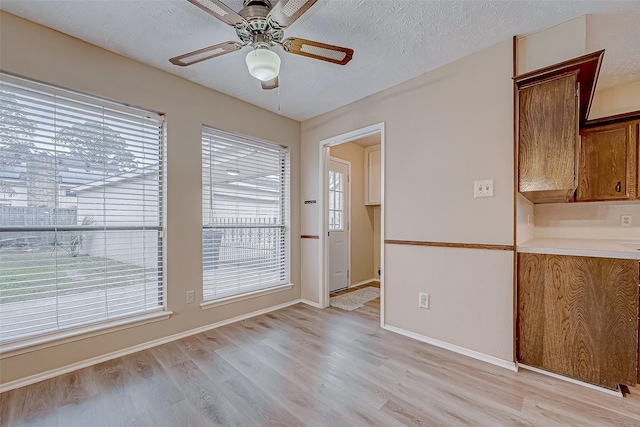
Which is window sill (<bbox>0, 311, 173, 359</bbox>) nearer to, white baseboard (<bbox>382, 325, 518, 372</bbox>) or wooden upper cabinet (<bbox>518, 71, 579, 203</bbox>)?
white baseboard (<bbox>382, 325, 518, 372</bbox>)

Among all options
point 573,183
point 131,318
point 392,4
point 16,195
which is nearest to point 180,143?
point 16,195

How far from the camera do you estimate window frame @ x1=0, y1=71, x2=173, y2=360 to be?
73.0 inches

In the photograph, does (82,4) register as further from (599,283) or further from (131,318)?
(599,283)

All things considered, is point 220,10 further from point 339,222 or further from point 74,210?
point 339,222

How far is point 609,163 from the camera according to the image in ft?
8.28

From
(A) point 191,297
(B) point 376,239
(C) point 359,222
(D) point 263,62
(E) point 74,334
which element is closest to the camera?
(D) point 263,62

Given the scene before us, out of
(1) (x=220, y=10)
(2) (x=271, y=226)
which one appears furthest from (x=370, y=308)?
(1) (x=220, y=10)

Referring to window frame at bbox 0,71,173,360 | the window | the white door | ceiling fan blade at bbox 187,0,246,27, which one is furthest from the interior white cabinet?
ceiling fan blade at bbox 187,0,246,27

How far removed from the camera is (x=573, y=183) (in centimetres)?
183

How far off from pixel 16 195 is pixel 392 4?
9.18 feet

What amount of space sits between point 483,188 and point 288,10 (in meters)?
1.86

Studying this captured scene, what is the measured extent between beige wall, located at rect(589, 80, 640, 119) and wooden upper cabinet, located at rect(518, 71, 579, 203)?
1.53m

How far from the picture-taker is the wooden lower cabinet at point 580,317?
1682 millimetres

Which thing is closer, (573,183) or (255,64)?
(255,64)
